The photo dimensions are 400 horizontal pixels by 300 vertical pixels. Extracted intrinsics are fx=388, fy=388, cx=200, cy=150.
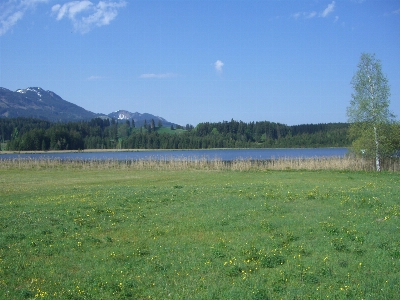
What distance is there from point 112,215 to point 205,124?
157 m

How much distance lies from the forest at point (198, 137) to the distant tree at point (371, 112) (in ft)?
261

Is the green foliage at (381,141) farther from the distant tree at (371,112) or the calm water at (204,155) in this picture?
the calm water at (204,155)

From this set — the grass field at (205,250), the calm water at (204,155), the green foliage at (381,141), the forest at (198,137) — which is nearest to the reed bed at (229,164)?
the green foliage at (381,141)

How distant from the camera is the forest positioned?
119887 mm

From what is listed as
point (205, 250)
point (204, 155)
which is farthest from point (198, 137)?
point (205, 250)

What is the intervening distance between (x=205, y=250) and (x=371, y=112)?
34936 mm

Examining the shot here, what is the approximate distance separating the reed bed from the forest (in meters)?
68.6

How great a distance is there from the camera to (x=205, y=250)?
9375 millimetres

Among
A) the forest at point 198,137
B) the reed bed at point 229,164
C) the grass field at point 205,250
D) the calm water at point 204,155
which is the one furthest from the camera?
the forest at point 198,137

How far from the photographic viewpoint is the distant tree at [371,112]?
38.8 m

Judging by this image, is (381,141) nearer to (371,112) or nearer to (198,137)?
(371,112)

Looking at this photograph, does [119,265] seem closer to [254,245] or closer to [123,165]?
[254,245]

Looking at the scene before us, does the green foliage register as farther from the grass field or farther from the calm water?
the grass field

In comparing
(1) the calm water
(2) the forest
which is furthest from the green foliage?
(2) the forest
